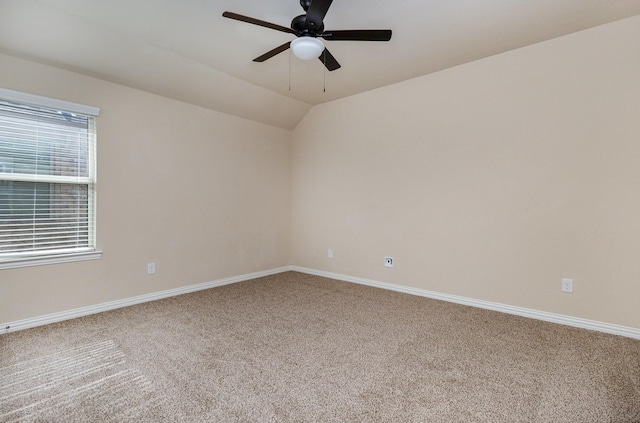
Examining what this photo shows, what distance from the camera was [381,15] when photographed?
2.44m

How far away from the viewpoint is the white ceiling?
2.34m

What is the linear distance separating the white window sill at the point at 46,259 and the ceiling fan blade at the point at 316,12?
9.27 ft

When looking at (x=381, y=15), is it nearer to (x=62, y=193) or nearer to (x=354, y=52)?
(x=354, y=52)

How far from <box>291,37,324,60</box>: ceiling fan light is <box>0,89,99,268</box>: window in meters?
2.16

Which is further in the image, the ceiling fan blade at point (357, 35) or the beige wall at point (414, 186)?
the beige wall at point (414, 186)

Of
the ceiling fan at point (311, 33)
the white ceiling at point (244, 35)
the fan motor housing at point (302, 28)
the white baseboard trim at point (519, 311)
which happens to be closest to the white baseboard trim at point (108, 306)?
the white baseboard trim at point (519, 311)

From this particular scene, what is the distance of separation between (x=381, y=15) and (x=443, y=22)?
0.53 meters

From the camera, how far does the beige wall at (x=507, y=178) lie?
2.65 meters

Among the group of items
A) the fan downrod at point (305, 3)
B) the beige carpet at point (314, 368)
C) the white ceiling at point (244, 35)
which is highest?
the white ceiling at point (244, 35)

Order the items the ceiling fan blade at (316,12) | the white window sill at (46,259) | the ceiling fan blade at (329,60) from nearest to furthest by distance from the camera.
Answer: the ceiling fan blade at (316,12) < the ceiling fan blade at (329,60) < the white window sill at (46,259)

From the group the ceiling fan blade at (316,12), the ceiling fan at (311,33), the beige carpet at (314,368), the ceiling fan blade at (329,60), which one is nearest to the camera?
the beige carpet at (314,368)

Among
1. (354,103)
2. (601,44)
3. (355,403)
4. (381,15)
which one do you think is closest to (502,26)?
(601,44)

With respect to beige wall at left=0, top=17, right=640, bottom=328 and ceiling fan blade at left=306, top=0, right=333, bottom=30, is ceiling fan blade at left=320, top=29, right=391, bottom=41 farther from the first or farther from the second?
beige wall at left=0, top=17, right=640, bottom=328

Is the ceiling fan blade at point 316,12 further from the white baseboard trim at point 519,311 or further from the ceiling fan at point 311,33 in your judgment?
the white baseboard trim at point 519,311
